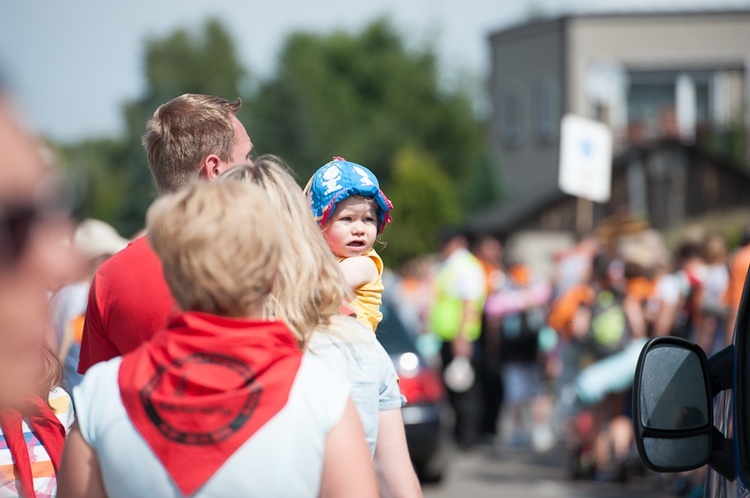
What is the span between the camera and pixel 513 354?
13914 millimetres

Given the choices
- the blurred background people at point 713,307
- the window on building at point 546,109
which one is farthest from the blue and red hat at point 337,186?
the window on building at point 546,109

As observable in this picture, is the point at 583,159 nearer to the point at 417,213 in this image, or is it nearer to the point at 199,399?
the point at 199,399

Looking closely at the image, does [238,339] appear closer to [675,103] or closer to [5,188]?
[5,188]

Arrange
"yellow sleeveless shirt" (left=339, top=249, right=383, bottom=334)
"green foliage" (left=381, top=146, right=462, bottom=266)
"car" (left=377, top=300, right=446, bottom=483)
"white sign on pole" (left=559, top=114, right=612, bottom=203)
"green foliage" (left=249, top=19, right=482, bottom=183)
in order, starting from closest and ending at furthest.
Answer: "yellow sleeveless shirt" (left=339, top=249, right=383, bottom=334)
"car" (left=377, top=300, right=446, bottom=483)
"white sign on pole" (left=559, top=114, right=612, bottom=203)
"green foliage" (left=381, top=146, right=462, bottom=266)
"green foliage" (left=249, top=19, right=482, bottom=183)

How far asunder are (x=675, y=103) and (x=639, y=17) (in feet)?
10.9

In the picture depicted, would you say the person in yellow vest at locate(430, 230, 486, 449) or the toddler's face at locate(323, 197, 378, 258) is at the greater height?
the toddler's face at locate(323, 197, 378, 258)

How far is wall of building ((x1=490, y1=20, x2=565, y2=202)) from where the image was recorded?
45.7 meters

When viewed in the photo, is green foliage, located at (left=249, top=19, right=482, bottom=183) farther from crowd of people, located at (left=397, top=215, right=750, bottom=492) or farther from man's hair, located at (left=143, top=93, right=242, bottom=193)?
man's hair, located at (left=143, top=93, right=242, bottom=193)

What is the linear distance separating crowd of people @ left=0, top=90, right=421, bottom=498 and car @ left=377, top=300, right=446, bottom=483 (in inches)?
287

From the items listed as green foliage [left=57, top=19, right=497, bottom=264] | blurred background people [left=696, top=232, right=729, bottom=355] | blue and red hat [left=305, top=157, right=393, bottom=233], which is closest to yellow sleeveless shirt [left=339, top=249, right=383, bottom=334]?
blue and red hat [left=305, top=157, right=393, bottom=233]

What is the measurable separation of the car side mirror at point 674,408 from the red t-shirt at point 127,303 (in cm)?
118

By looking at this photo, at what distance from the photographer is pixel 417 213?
55.9 m

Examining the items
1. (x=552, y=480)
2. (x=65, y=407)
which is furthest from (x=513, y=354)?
(x=65, y=407)

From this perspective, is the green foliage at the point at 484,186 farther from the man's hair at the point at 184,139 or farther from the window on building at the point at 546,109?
the man's hair at the point at 184,139
